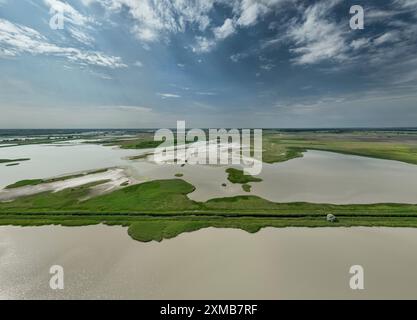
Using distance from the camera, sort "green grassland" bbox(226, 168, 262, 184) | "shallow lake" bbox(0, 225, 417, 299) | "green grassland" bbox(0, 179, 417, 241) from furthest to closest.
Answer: "green grassland" bbox(226, 168, 262, 184) → "green grassland" bbox(0, 179, 417, 241) → "shallow lake" bbox(0, 225, 417, 299)

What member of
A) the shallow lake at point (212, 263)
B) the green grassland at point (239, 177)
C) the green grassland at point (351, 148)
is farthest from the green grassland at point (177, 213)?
the green grassland at point (351, 148)

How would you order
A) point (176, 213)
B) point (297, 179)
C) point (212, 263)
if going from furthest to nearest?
point (297, 179)
point (176, 213)
point (212, 263)

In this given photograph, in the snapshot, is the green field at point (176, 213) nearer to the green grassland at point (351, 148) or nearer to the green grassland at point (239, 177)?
the green grassland at point (239, 177)

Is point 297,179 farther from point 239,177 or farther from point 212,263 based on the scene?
point 212,263

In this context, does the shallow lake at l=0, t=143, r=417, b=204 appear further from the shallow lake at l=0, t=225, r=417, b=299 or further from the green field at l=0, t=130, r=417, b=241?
the shallow lake at l=0, t=225, r=417, b=299

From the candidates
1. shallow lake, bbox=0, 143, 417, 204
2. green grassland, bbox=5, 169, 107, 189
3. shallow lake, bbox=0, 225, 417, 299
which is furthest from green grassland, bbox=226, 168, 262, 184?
green grassland, bbox=5, 169, 107, 189

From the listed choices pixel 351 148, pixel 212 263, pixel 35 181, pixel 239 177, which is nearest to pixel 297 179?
pixel 239 177
